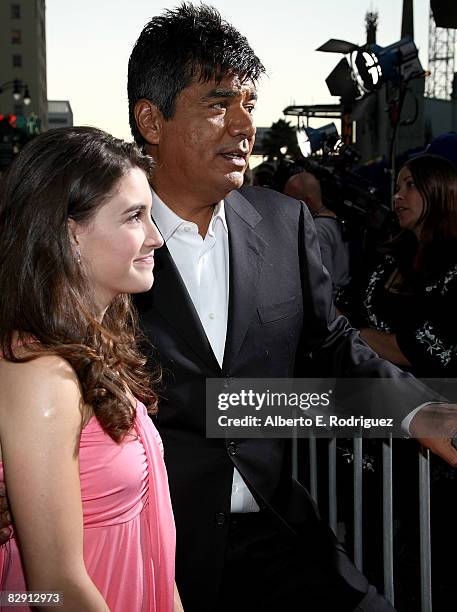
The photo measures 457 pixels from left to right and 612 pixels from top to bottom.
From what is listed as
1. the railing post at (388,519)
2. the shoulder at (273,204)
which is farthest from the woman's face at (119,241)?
the railing post at (388,519)

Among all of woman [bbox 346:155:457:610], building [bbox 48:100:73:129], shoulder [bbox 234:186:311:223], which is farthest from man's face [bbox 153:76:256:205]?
building [bbox 48:100:73:129]

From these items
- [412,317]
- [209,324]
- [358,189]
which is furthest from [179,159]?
[358,189]

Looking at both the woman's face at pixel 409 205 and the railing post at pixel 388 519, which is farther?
the woman's face at pixel 409 205

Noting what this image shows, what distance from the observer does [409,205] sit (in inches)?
177

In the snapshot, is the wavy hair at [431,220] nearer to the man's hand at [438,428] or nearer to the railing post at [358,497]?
the railing post at [358,497]

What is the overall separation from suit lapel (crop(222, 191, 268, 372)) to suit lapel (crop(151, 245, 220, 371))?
0.24 feet

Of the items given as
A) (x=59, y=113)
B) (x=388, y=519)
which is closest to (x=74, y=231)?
(x=388, y=519)

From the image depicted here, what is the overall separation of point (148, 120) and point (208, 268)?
1.68 ft

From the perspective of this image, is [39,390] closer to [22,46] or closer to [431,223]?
[431,223]

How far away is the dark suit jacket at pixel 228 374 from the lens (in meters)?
2.37

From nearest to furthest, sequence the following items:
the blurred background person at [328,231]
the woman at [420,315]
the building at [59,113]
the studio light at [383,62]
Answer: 1. the woman at [420,315]
2. the blurred background person at [328,231]
3. the studio light at [383,62]
4. the building at [59,113]

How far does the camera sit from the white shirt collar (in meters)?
2.55

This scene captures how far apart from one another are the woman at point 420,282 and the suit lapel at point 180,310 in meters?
1.65

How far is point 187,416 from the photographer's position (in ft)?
7.81
